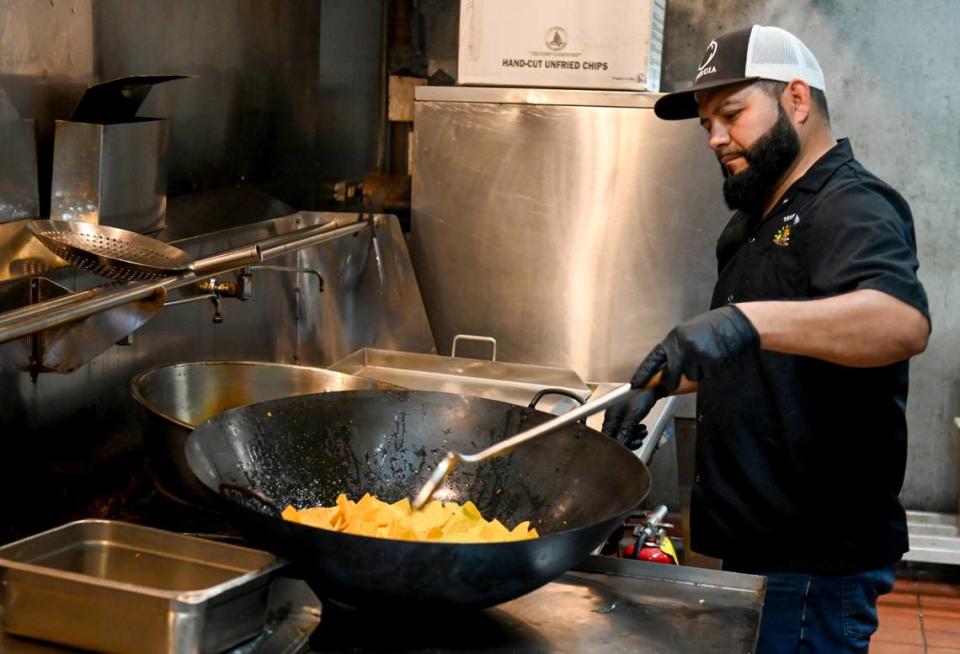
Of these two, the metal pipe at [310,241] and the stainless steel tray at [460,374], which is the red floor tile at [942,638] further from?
the metal pipe at [310,241]

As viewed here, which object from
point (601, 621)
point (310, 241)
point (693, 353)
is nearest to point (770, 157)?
point (693, 353)

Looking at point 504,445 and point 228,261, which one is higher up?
point 228,261

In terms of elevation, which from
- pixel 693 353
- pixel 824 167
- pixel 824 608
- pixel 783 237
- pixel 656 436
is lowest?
pixel 824 608

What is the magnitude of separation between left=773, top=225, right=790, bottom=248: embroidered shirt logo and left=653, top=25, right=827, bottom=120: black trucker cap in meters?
0.27

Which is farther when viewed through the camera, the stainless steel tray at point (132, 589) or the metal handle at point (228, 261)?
the metal handle at point (228, 261)

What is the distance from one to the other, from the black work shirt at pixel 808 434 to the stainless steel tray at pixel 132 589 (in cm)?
100

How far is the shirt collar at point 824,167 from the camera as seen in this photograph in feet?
6.38

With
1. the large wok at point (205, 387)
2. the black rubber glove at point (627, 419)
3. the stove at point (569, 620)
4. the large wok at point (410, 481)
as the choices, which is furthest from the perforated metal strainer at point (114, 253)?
the black rubber glove at point (627, 419)

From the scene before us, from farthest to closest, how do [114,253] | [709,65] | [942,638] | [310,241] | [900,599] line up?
[900,599] < [942,638] < [310,241] < [709,65] < [114,253]

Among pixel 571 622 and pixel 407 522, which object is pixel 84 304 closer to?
pixel 407 522

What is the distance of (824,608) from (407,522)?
962mm

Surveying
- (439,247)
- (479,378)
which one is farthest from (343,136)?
(479,378)

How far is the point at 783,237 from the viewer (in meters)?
1.96

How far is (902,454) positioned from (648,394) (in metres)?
0.51
